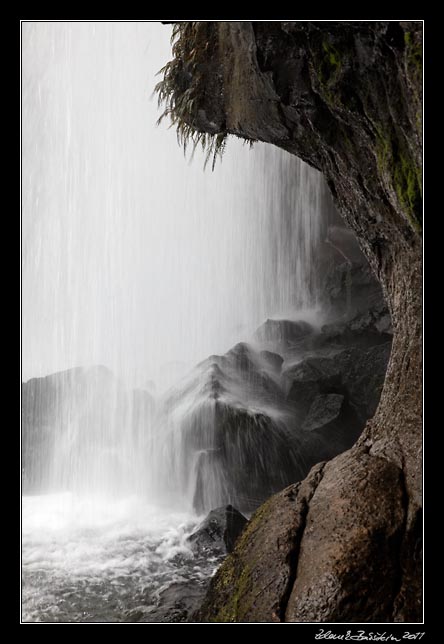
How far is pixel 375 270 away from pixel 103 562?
25.3ft

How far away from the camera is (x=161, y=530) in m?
12.1

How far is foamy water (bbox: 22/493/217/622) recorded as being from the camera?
7503 mm

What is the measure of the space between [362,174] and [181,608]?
610cm

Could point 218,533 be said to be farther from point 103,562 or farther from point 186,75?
point 186,75

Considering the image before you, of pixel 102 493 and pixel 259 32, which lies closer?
pixel 259 32

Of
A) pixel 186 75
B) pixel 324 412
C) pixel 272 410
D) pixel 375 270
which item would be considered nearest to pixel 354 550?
pixel 375 270

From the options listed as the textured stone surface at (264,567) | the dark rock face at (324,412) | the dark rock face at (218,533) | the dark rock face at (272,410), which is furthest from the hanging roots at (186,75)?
the dark rock face at (324,412)

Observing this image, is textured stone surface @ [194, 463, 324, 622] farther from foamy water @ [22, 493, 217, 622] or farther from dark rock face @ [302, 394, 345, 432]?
dark rock face @ [302, 394, 345, 432]

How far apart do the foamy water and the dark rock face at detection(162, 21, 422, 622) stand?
2962mm

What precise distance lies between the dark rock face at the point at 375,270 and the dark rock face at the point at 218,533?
14.3 ft

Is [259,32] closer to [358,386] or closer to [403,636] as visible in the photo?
Answer: [403,636]

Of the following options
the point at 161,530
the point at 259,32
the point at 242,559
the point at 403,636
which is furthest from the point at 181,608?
the point at 259,32

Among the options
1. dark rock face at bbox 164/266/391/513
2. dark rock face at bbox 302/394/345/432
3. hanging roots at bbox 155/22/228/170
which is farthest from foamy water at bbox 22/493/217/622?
hanging roots at bbox 155/22/228/170
